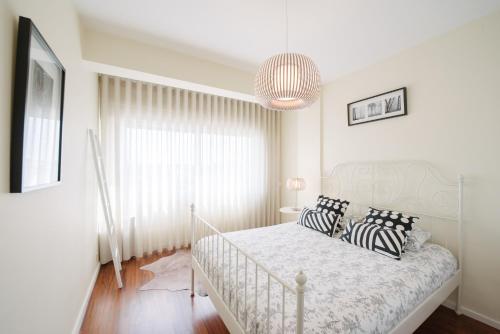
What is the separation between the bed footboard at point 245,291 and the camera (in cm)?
100

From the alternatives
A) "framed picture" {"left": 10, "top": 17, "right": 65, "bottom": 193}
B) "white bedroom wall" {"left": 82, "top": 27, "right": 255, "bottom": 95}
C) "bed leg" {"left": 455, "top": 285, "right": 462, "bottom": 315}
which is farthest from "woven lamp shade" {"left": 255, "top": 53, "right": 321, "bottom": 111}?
"bed leg" {"left": 455, "top": 285, "right": 462, "bottom": 315}

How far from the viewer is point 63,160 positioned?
1.50 m

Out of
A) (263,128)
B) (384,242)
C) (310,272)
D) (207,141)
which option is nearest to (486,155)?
(384,242)

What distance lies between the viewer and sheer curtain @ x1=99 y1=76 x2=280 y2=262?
2936 millimetres

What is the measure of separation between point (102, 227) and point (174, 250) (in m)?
1.07

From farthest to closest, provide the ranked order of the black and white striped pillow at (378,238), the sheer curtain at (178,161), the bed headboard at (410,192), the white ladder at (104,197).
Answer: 1. the sheer curtain at (178,161)
2. the white ladder at (104,197)
3. the bed headboard at (410,192)
4. the black and white striped pillow at (378,238)

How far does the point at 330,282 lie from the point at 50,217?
6.01 ft

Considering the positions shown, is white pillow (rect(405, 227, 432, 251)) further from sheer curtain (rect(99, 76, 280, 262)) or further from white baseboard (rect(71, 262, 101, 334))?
white baseboard (rect(71, 262, 101, 334))

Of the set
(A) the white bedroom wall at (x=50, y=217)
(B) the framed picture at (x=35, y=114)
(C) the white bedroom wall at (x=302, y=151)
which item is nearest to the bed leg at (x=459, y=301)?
(C) the white bedroom wall at (x=302, y=151)

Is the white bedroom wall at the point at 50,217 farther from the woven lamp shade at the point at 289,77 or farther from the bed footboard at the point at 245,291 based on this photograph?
the woven lamp shade at the point at 289,77

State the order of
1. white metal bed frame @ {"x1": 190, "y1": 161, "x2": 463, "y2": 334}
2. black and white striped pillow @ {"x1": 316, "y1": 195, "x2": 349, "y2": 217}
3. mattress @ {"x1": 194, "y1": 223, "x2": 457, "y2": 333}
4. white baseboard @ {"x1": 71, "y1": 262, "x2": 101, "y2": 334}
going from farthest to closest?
black and white striped pillow @ {"x1": 316, "y1": 195, "x2": 349, "y2": 217} < white baseboard @ {"x1": 71, "y1": 262, "x2": 101, "y2": 334} < white metal bed frame @ {"x1": 190, "y1": 161, "x2": 463, "y2": 334} < mattress @ {"x1": 194, "y1": 223, "x2": 457, "y2": 333}

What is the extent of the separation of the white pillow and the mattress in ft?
0.19

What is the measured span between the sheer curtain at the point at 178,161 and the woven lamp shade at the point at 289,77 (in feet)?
6.97

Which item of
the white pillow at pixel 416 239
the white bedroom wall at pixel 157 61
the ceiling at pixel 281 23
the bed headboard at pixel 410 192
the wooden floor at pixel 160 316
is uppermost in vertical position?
the ceiling at pixel 281 23
